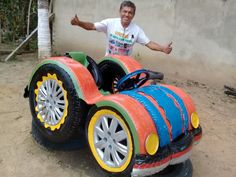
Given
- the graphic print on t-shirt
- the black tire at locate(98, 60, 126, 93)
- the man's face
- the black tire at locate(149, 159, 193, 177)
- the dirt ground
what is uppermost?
the man's face

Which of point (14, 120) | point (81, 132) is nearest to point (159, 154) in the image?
point (81, 132)

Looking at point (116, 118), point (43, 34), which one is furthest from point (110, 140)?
point (43, 34)

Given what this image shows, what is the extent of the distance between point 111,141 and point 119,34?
1.87m

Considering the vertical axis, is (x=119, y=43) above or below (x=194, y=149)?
above

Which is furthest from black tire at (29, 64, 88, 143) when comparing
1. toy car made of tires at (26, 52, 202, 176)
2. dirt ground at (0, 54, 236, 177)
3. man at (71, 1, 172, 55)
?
man at (71, 1, 172, 55)

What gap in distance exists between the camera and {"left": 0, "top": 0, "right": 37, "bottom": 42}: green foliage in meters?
9.16

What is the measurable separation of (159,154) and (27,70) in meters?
4.60

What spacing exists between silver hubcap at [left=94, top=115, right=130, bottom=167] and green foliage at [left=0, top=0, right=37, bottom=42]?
7.18 metres

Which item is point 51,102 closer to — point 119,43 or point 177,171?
point 177,171

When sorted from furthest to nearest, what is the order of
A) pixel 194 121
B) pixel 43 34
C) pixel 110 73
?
1. pixel 43 34
2. pixel 110 73
3. pixel 194 121

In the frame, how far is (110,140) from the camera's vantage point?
264 cm

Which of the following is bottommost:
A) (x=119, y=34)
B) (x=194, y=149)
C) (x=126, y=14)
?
(x=194, y=149)

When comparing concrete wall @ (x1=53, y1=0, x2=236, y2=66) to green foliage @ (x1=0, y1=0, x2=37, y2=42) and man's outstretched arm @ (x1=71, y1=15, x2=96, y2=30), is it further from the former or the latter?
man's outstretched arm @ (x1=71, y1=15, x2=96, y2=30)

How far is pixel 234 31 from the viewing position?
5.98 meters
